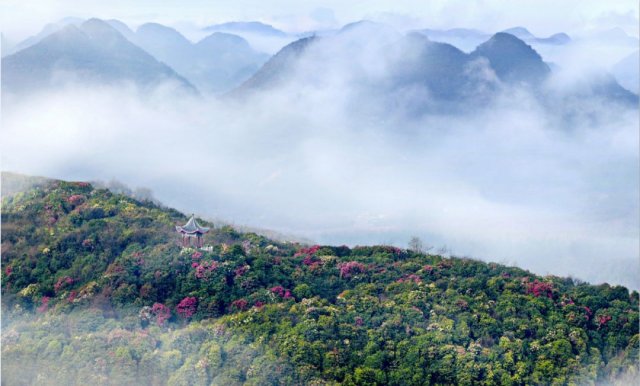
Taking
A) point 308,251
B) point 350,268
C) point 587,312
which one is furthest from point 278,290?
point 587,312

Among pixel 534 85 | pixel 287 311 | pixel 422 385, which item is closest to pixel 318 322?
pixel 287 311

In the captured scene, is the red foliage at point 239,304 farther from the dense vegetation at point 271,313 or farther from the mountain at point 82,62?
the mountain at point 82,62

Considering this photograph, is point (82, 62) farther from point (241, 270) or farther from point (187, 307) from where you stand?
point (187, 307)

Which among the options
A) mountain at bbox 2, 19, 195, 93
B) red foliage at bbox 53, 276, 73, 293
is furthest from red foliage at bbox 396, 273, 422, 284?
mountain at bbox 2, 19, 195, 93

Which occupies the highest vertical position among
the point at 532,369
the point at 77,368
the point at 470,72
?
the point at 470,72

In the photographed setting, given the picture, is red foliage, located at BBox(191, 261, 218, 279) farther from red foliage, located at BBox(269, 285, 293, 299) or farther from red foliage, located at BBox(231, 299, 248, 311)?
red foliage, located at BBox(269, 285, 293, 299)

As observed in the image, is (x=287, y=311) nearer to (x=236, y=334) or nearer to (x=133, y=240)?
(x=236, y=334)
